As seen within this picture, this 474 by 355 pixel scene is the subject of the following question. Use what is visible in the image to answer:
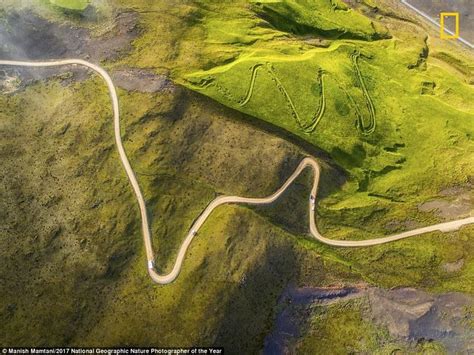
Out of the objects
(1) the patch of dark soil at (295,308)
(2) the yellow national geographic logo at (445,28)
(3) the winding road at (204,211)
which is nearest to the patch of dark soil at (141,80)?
(3) the winding road at (204,211)

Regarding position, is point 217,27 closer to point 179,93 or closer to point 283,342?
point 179,93

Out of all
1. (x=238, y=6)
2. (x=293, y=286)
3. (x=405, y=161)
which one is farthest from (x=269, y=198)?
(x=238, y=6)

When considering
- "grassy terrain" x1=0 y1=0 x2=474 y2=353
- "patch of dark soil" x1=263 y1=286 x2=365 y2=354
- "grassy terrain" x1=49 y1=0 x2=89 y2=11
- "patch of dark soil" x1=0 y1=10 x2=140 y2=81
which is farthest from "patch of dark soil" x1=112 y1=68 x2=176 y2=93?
"patch of dark soil" x1=263 y1=286 x2=365 y2=354

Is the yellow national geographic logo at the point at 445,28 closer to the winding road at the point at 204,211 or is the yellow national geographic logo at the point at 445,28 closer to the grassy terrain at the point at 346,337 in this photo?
the winding road at the point at 204,211

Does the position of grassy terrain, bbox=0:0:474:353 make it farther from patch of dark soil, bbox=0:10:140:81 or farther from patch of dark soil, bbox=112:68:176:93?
patch of dark soil, bbox=0:10:140:81

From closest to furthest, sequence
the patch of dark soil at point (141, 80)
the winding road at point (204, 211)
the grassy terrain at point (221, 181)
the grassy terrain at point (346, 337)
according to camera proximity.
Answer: the grassy terrain at point (221, 181)
the grassy terrain at point (346, 337)
the winding road at point (204, 211)
the patch of dark soil at point (141, 80)

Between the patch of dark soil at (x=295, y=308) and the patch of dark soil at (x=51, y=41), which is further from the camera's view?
the patch of dark soil at (x=51, y=41)

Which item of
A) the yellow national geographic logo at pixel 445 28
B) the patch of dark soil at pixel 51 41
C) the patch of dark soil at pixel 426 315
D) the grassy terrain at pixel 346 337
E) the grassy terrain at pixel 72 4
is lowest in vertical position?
the grassy terrain at pixel 346 337
